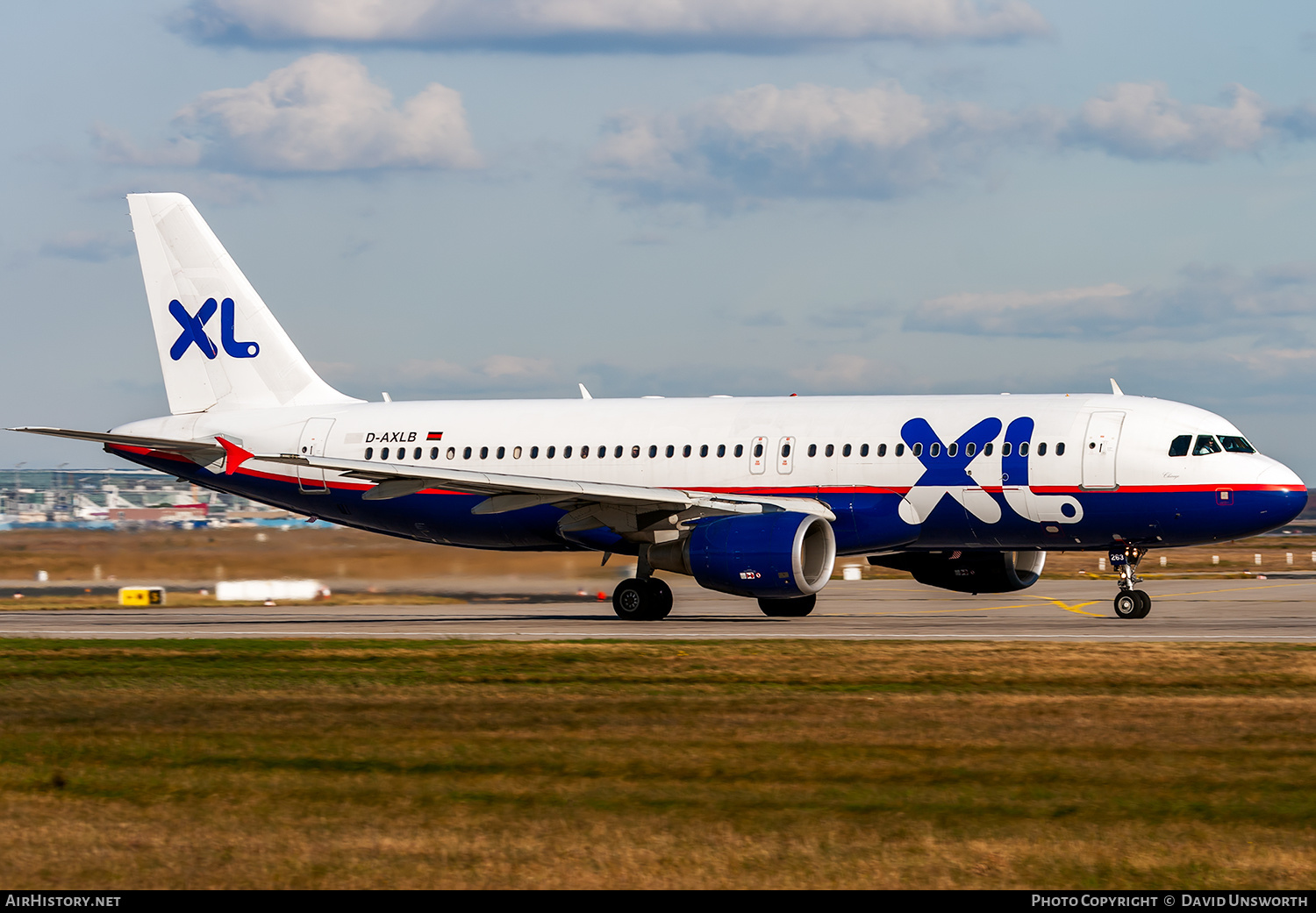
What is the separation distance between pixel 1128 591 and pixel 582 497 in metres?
11.0

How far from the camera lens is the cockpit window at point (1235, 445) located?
96.0ft

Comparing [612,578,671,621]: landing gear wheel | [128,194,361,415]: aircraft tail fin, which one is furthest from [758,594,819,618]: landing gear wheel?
[128,194,361,415]: aircraft tail fin

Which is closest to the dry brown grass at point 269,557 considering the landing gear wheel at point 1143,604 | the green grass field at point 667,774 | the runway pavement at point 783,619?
the runway pavement at point 783,619

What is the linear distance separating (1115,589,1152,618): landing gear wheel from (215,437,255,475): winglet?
750 inches

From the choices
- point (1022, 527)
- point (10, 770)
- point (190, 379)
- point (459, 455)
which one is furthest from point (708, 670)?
point (190, 379)

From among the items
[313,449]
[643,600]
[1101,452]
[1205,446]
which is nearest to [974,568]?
[1101,452]

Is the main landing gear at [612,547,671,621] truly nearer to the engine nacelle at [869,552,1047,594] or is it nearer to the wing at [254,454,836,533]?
the wing at [254,454,836,533]

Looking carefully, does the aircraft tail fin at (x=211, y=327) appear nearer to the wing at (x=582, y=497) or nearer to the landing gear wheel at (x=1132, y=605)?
the wing at (x=582, y=497)

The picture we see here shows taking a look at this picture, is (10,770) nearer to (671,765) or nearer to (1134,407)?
(671,765)

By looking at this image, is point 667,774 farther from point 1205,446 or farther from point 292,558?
point 292,558

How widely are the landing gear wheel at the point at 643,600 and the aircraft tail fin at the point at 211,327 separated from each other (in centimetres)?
1016

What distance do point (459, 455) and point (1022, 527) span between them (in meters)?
12.6

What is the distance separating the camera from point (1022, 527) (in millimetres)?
29656

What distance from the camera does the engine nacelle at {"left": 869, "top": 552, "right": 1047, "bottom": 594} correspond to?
33.2 meters
